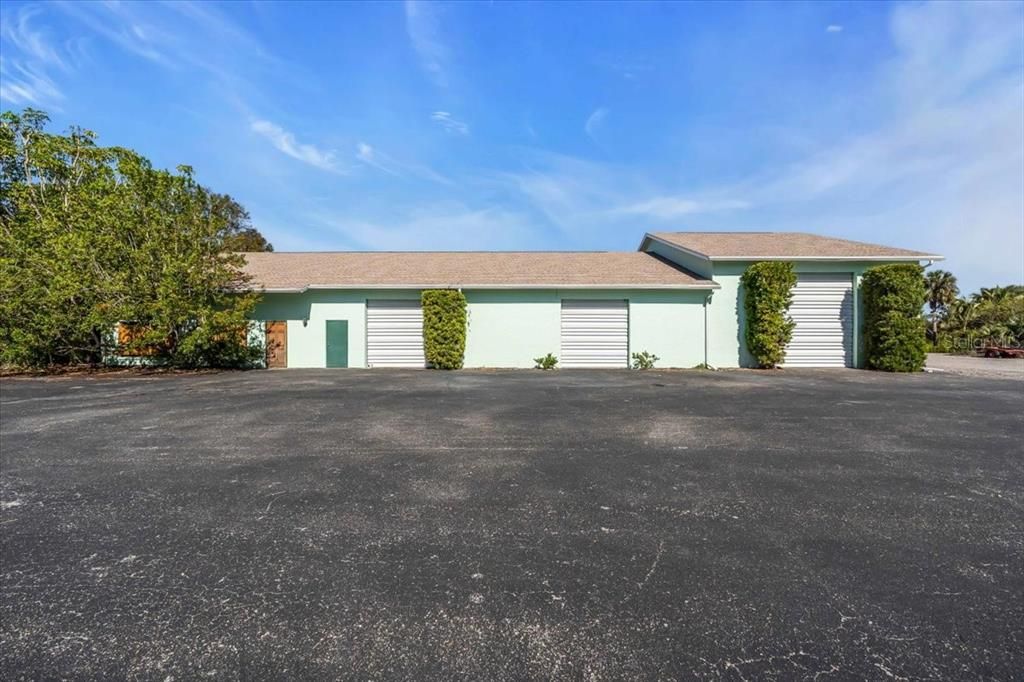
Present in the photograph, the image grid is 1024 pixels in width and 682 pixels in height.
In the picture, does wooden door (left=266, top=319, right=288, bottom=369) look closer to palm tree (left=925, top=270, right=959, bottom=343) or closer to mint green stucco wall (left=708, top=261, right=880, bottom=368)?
mint green stucco wall (left=708, top=261, right=880, bottom=368)

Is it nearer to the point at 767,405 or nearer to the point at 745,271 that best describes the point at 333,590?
the point at 767,405

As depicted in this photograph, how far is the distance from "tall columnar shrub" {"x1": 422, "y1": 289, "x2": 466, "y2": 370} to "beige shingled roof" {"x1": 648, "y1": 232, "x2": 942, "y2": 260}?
862 cm

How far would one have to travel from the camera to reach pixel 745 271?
50.9 feet

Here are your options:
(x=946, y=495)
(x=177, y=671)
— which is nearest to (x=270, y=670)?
(x=177, y=671)

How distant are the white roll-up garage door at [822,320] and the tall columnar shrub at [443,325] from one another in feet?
36.1

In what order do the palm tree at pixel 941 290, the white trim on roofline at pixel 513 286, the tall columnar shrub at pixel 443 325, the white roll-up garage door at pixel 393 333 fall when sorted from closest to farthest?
the tall columnar shrub at pixel 443 325 < the white trim on roofline at pixel 513 286 < the white roll-up garage door at pixel 393 333 < the palm tree at pixel 941 290

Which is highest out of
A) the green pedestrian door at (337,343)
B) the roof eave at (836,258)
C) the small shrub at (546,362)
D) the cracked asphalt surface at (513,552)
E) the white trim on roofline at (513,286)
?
the roof eave at (836,258)

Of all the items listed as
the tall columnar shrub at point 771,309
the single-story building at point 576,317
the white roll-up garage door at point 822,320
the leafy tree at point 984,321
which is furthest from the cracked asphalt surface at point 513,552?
the leafy tree at point 984,321

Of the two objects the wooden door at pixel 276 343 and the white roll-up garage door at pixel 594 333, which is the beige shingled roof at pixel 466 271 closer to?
the white roll-up garage door at pixel 594 333

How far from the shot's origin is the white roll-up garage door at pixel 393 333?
15789 millimetres

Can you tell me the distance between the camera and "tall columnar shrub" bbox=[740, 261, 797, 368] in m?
14.7

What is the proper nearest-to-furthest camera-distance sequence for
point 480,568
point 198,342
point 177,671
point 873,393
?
point 177,671
point 480,568
point 873,393
point 198,342

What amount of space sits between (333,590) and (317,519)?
103cm

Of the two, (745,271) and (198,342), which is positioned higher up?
(745,271)
